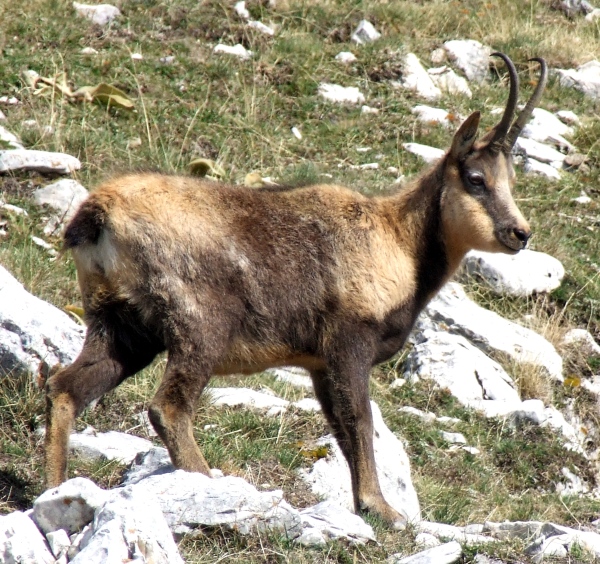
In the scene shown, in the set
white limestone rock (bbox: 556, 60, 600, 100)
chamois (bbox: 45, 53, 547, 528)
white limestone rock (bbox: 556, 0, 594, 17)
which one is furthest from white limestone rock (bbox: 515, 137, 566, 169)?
chamois (bbox: 45, 53, 547, 528)

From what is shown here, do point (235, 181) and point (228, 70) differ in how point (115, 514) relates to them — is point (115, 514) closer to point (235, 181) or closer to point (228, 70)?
point (235, 181)

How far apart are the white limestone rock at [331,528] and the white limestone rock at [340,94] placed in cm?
751

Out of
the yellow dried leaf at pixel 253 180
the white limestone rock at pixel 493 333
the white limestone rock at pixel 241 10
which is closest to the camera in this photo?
the white limestone rock at pixel 493 333

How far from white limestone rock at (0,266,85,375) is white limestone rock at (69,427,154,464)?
496mm

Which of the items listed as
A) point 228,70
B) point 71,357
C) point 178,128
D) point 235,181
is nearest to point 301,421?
point 71,357

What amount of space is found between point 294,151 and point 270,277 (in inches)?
205

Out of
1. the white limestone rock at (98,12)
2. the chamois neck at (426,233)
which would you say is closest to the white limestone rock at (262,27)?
the white limestone rock at (98,12)

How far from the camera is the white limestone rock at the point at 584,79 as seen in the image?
13.0 meters

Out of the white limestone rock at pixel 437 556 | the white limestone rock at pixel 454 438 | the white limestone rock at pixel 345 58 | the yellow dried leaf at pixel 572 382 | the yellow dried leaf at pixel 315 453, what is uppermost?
the white limestone rock at pixel 437 556

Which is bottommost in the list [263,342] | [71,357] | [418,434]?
[418,434]

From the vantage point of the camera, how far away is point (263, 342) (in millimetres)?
5406

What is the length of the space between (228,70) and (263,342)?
6355mm

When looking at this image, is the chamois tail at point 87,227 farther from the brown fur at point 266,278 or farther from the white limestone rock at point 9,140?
the white limestone rock at point 9,140

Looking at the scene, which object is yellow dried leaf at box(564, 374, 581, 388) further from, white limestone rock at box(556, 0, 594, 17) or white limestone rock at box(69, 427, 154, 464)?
white limestone rock at box(556, 0, 594, 17)
